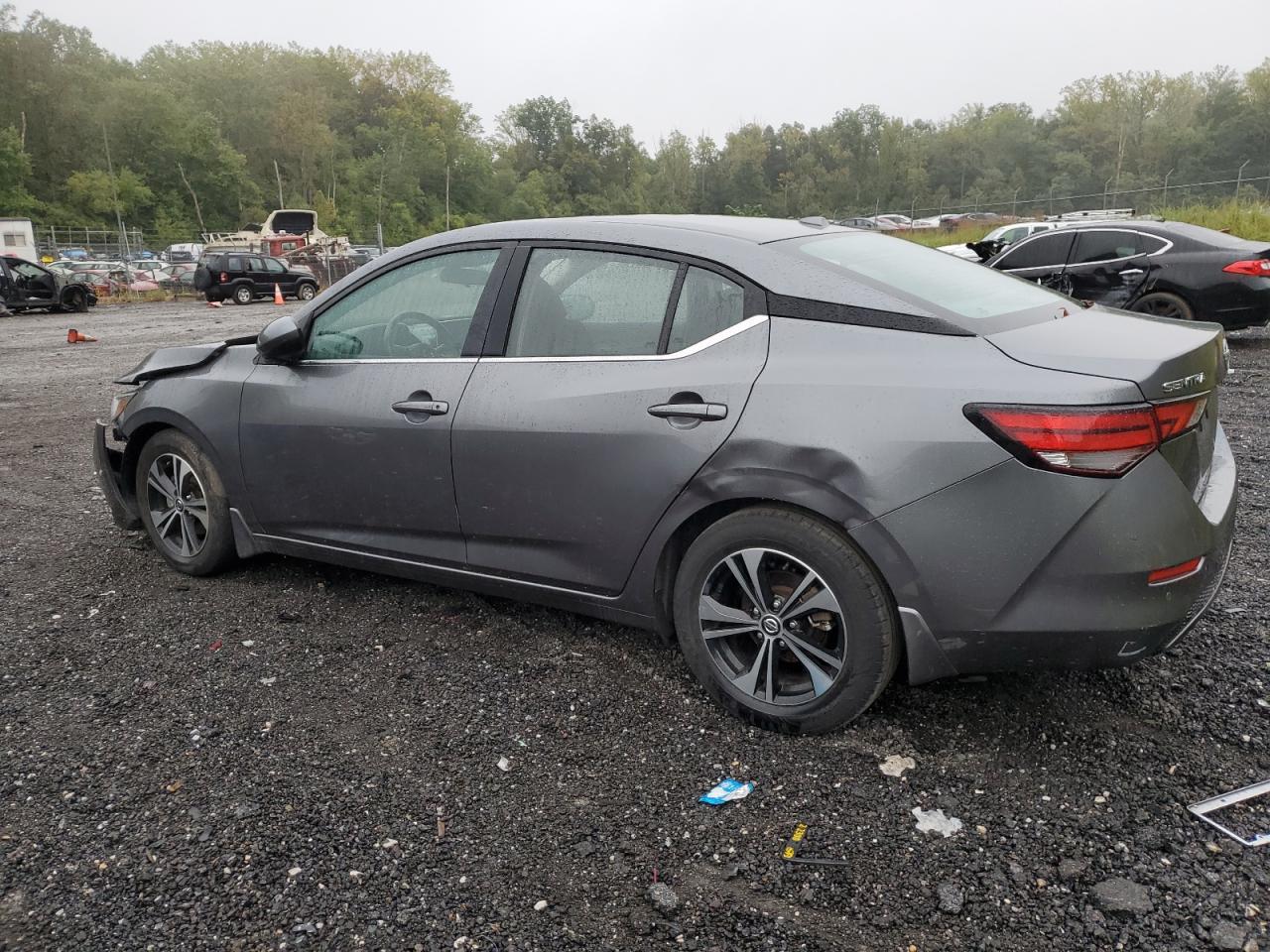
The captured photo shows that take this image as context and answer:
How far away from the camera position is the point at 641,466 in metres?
3.02

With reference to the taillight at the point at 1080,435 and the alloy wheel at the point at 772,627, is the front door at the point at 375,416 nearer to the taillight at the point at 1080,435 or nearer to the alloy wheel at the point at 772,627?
the alloy wheel at the point at 772,627

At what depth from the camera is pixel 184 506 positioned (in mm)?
4414

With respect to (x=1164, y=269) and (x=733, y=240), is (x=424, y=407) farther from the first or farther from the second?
(x=1164, y=269)

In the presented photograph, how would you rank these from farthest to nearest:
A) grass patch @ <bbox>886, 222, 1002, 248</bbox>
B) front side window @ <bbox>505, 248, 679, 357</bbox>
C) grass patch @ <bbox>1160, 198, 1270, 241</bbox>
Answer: grass patch @ <bbox>886, 222, 1002, 248</bbox> < grass patch @ <bbox>1160, 198, 1270, 241</bbox> < front side window @ <bbox>505, 248, 679, 357</bbox>

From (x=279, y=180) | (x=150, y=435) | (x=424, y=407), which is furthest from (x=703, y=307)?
(x=279, y=180)

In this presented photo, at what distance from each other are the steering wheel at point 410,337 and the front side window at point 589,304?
36 centimetres

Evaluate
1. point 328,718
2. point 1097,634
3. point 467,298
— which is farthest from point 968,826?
point 467,298

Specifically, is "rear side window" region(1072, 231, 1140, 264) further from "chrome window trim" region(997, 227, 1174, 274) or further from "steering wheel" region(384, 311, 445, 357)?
"steering wheel" region(384, 311, 445, 357)

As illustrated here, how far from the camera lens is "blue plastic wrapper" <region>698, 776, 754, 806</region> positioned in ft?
8.77

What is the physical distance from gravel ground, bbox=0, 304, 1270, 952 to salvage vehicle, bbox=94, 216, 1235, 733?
31 centimetres

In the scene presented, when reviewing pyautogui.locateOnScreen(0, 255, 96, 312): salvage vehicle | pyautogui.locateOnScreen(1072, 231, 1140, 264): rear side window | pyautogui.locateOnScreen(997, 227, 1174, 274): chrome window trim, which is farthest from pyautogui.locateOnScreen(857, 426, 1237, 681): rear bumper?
pyautogui.locateOnScreen(0, 255, 96, 312): salvage vehicle

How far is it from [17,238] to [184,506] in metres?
42.0

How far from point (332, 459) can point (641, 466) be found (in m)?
1.45

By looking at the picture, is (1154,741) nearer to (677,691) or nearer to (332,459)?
(677,691)
